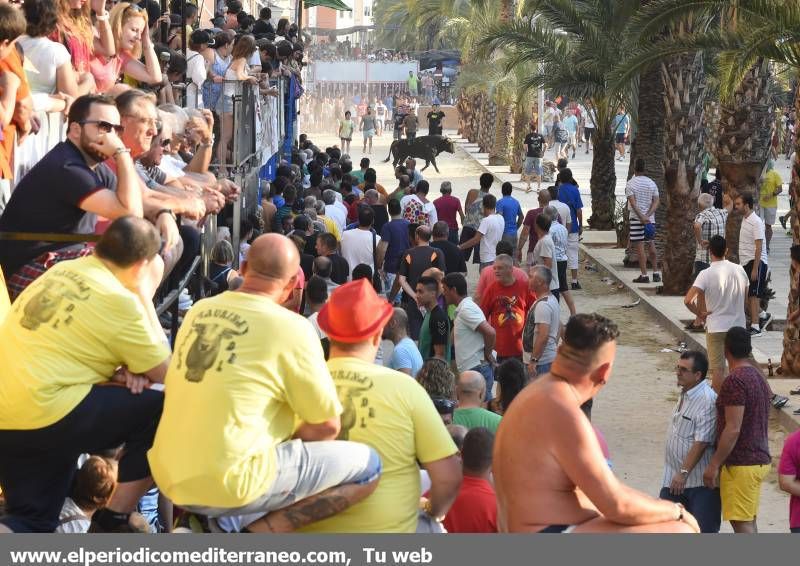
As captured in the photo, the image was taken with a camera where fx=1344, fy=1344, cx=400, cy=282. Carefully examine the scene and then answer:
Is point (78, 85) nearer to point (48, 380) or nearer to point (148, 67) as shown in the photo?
point (148, 67)

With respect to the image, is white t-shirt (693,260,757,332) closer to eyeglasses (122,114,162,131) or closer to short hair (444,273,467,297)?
short hair (444,273,467,297)

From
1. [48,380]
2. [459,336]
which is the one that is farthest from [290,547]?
[459,336]

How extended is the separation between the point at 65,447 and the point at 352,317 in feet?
4.08

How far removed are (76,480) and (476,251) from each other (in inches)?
466

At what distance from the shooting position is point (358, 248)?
14.4 metres

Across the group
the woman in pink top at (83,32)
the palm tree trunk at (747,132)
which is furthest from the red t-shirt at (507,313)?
the palm tree trunk at (747,132)

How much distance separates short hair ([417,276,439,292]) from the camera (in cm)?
1146

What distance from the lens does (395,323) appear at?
9.51 meters

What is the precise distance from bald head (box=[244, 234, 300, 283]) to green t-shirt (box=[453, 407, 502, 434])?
284 cm

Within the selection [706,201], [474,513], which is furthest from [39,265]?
[706,201]

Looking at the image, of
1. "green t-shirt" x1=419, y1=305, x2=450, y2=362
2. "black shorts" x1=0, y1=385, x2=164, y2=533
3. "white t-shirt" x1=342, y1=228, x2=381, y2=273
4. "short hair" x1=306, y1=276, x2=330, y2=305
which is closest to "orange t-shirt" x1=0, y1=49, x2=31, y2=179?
"black shorts" x1=0, y1=385, x2=164, y2=533

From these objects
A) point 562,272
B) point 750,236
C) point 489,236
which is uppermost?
point 750,236

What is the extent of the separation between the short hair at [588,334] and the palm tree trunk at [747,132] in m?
14.2

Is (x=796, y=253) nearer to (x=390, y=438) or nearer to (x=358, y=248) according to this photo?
(x=358, y=248)
